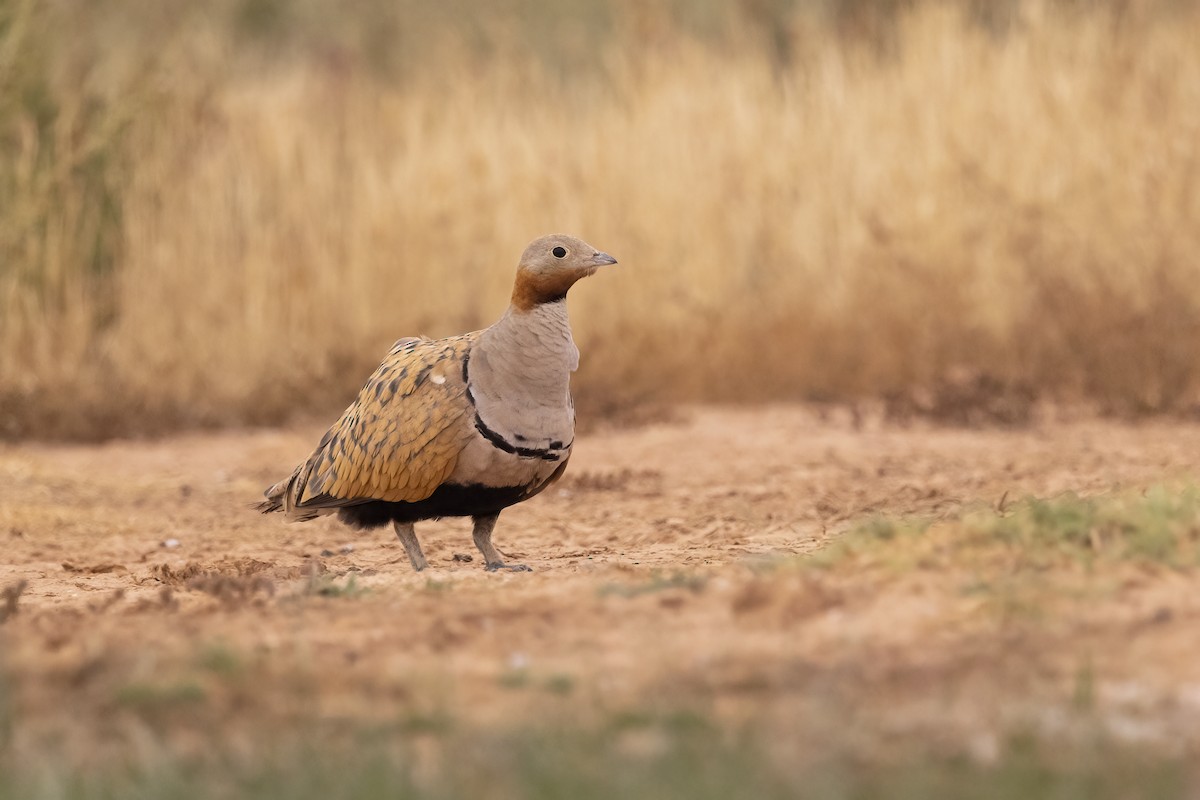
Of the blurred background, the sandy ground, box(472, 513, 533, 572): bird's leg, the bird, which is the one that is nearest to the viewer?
the sandy ground

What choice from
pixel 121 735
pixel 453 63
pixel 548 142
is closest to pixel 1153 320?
pixel 548 142

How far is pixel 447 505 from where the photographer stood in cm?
586

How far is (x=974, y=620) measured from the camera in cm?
427

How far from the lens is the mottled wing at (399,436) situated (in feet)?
18.9

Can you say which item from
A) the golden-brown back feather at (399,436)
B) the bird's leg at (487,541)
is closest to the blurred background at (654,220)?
the bird's leg at (487,541)

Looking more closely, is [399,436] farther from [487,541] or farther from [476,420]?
[487,541]

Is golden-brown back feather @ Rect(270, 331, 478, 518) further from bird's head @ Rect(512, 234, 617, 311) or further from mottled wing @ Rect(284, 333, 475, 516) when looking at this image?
bird's head @ Rect(512, 234, 617, 311)

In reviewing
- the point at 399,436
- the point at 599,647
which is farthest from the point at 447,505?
the point at 599,647

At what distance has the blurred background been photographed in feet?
36.1

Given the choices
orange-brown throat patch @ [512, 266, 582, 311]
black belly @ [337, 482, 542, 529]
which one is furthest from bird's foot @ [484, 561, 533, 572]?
orange-brown throat patch @ [512, 266, 582, 311]

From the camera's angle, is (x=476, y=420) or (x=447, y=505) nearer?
(x=476, y=420)

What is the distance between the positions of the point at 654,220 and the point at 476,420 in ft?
20.4

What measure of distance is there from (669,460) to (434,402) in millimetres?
3917

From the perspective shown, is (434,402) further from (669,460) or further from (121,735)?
(669,460)
